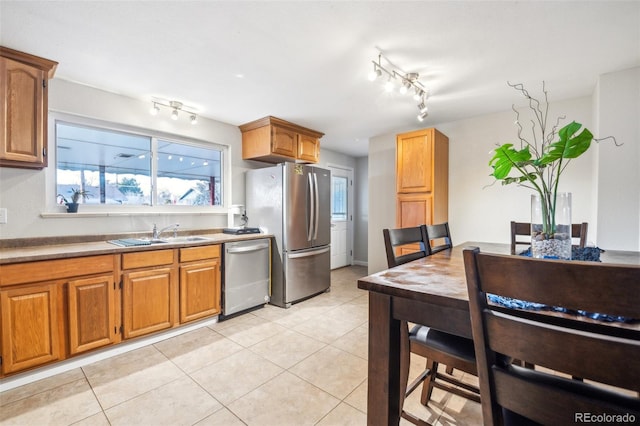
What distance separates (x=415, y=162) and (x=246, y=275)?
8.05 feet

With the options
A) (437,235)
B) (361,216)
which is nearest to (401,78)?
(437,235)

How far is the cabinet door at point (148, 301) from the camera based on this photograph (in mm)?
2260

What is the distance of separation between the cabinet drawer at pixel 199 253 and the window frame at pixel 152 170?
72 cm

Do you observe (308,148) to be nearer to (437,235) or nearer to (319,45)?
(319,45)

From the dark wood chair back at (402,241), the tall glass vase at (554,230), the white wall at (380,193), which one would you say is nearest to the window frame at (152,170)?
the white wall at (380,193)

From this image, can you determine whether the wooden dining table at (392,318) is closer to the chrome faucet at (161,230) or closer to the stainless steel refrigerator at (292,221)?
the stainless steel refrigerator at (292,221)

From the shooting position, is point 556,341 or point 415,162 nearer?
point 556,341

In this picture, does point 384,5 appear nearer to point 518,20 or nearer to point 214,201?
point 518,20

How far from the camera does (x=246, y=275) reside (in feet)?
10.2

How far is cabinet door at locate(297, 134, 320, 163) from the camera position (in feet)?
12.5

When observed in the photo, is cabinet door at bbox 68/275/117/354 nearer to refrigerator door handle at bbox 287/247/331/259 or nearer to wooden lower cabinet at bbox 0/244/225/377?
wooden lower cabinet at bbox 0/244/225/377

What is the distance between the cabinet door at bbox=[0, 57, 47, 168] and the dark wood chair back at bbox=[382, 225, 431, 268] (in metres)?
2.66

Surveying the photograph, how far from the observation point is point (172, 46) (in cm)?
194

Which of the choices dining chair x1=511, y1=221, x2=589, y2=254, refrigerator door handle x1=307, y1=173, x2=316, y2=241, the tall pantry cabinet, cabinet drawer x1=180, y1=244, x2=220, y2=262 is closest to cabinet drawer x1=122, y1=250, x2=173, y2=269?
cabinet drawer x1=180, y1=244, x2=220, y2=262
